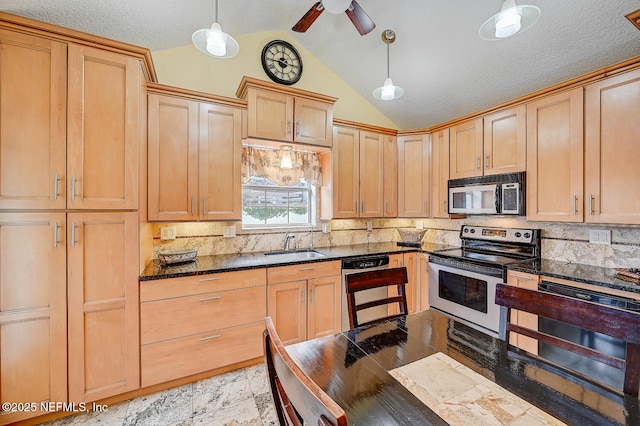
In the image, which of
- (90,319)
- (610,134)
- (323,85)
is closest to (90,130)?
(90,319)

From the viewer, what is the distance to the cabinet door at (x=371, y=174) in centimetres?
325

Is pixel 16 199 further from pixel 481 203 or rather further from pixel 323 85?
pixel 481 203

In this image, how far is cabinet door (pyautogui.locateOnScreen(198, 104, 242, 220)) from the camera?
2.40 metres

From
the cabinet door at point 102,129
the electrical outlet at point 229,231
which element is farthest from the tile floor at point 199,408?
the cabinet door at point 102,129

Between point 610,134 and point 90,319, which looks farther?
point 610,134

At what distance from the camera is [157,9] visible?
81.3 inches

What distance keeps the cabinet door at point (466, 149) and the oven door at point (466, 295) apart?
111 cm

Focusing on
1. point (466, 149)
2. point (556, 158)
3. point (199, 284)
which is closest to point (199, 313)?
point (199, 284)

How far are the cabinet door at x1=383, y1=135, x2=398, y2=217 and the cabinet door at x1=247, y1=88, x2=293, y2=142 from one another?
1.39 metres

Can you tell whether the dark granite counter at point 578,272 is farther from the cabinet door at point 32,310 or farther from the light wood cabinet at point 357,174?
the cabinet door at point 32,310

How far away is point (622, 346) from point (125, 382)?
3.39 m

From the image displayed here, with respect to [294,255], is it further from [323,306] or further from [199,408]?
[199,408]

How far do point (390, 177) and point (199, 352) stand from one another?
2806 millimetres

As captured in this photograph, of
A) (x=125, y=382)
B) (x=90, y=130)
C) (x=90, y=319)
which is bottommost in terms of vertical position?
(x=125, y=382)
